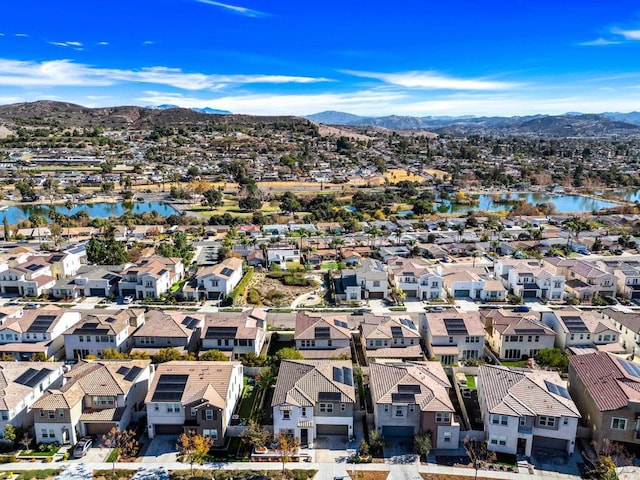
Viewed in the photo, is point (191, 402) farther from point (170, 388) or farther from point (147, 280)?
point (147, 280)

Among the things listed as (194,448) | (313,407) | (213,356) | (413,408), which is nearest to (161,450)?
(194,448)

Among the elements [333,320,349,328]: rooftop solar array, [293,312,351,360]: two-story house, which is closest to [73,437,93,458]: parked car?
[293,312,351,360]: two-story house

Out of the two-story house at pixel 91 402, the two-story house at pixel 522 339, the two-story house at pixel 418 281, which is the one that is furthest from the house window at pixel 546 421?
the two-story house at pixel 418 281

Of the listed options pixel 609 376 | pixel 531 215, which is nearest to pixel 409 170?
pixel 531 215

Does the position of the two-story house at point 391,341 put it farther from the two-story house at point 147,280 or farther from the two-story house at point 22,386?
the two-story house at point 147,280

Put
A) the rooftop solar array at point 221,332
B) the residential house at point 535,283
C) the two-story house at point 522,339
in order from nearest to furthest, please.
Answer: the rooftop solar array at point 221,332 < the two-story house at point 522,339 < the residential house at point 535,283
